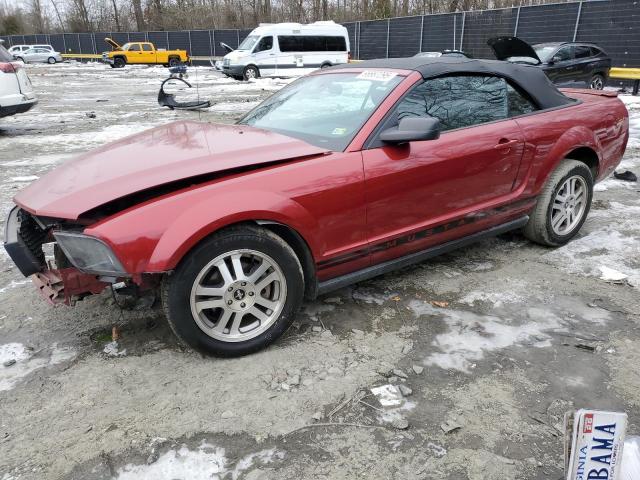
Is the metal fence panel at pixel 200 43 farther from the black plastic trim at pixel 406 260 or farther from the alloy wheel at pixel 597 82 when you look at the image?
the black plastic trim at pixel 406 260

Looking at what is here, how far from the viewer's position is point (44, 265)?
2797mm

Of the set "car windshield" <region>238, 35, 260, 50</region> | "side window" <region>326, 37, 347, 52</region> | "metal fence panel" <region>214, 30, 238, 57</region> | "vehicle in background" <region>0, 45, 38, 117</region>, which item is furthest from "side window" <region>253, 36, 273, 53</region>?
"metal fence panel" <region>214, 30, 238, 57</region>

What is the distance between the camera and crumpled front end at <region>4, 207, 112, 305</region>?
8.44 feet

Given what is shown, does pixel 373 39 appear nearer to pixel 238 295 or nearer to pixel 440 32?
pixel 440 32

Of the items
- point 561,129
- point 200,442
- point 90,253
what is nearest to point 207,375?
point 200,442

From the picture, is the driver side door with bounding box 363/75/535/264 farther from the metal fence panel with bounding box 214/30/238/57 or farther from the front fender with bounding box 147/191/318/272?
the metal fence panel with bounding box 214/30/238/57

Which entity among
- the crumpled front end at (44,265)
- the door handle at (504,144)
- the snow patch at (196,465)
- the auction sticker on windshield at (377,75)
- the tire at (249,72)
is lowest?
the snow patch at (196,465)

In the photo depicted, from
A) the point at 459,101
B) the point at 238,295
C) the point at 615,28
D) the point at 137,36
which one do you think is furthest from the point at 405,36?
the point at 137,36

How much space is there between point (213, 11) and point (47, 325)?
180 ft

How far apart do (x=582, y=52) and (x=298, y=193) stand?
1420 cm

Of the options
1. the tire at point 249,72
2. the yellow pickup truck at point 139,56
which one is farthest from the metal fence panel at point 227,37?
the tire at point 249,72

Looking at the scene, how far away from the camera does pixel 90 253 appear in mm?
2414

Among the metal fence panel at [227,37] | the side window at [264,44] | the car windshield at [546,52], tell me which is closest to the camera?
the car windshield at [546,52]

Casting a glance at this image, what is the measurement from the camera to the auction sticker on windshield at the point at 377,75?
10.9ft
